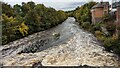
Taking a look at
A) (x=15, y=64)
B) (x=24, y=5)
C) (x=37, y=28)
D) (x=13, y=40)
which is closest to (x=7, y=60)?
(x=15, y=64)

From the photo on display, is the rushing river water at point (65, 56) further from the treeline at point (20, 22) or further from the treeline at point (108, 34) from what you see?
the treeline at point (20, 22)

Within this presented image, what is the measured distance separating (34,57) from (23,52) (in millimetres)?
2137

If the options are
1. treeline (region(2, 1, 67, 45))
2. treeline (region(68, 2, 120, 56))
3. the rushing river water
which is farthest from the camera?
treeline (region(2, 1, 67, 45))

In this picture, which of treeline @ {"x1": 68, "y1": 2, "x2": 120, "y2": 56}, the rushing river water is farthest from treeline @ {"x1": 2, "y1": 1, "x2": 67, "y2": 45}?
treeline @ {"x1": 68, "y1": 2, "x2": 120, "y2": 56}

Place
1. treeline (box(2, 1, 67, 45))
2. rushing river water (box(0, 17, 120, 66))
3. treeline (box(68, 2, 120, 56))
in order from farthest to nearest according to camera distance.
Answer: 1. treeline (box(2, 1, 67, 45))
2. treeline (box(68, 2, 120, 56))
3. rushing river water (box(0, 17, 120, 66))

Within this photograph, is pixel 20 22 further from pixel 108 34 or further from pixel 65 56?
pixel 65 56

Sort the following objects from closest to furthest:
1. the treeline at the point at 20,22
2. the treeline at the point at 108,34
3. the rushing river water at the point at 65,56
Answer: the rushing river water at the point at 65,56, the treeline at the point at 108,34, the treeline at the point at 20,22

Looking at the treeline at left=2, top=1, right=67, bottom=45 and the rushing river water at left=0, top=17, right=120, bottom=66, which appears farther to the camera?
the treeline at left=2, top=1, right=67, bottom=45

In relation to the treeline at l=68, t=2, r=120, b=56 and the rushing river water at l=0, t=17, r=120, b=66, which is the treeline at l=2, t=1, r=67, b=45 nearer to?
the rushing river water at l=0, t=17, r=120, b=66

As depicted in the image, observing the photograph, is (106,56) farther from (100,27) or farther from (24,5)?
(24,5)

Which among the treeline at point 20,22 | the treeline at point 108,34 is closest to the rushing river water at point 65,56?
the treeline at point 108,34

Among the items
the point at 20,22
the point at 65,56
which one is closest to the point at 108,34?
the point at 65,56

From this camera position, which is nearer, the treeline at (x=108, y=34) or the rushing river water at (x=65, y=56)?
the rushing river water at (x=65, y=56)

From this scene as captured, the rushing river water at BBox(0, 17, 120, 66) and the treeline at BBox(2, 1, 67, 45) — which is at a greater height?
the treeline at BBox(2, 1, 67, 45)
